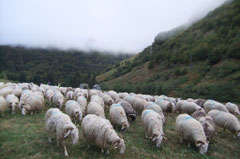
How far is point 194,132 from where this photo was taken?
30.8 ft

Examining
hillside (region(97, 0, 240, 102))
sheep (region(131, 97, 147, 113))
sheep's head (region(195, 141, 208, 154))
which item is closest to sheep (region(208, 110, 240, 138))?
sheep's head (region(195, 141, 208, 154))

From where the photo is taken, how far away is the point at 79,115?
11.9 meters

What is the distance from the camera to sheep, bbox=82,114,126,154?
7805 mm

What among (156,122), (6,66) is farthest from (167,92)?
(6,66)

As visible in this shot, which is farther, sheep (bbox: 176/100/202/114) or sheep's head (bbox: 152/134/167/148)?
sheep (bbox: 176/100/202/114)

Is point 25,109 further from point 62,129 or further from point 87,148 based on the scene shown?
point 87,148

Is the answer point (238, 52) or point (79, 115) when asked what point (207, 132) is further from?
point (238, 52)

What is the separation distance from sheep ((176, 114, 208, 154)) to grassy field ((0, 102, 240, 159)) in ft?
1.68

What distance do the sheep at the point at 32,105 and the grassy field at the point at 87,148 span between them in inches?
68.7

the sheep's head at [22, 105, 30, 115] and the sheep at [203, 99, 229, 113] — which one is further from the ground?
the sheep's head at [22, 105, 30, 115]

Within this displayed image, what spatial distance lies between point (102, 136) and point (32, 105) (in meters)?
9.88

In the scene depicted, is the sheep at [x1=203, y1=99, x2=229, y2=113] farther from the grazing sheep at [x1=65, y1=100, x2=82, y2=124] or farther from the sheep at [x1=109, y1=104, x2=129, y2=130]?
the grazing sheep at [x1=65, y1=100, x2=82, y2=124]

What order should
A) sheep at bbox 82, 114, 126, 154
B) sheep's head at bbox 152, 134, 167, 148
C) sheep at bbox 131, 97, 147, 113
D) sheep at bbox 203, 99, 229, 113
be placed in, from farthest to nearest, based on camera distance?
sheep at bbox 131, 97, 147, 113 < sheep at bbox 203, 99, 229, 113 < sheep's head at bbox 152, 134, 167, 148 < sheep at bbox 82, 114, 126, 154

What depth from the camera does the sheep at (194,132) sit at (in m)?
8.98
